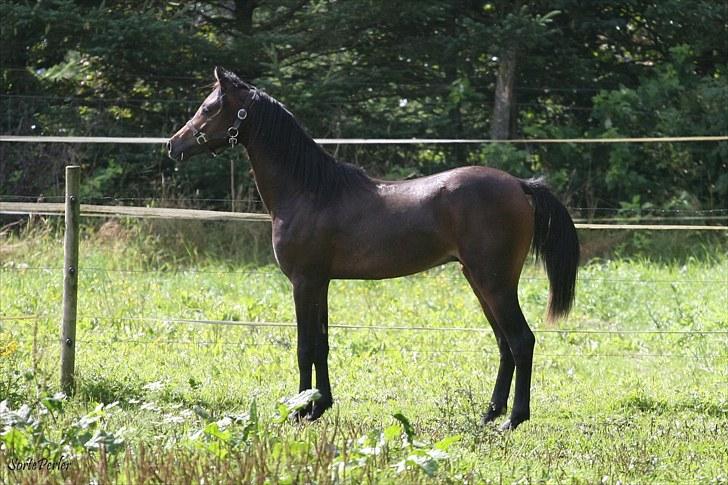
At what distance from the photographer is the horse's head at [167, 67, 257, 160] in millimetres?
6070

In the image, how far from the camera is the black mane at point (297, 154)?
6055 mm

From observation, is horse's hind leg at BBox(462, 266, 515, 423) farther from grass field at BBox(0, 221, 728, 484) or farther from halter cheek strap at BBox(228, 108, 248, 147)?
halter cheek strap at BBox(228, 108, 248, 147)

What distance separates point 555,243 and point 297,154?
5.59 feet

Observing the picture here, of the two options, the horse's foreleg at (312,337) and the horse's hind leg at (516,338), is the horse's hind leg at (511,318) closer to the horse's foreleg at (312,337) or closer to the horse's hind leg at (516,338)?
the horse's hind leg at (516,338)

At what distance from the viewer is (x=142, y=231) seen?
40.0ft

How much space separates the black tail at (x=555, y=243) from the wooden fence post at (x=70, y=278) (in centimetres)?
296

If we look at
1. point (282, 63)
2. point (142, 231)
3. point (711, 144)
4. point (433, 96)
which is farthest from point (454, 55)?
point (142, 231)

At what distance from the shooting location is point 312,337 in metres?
6.06

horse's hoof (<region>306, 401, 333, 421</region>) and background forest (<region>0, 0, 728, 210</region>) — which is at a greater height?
background forest (<region>0, 0, 728, 210</region>)

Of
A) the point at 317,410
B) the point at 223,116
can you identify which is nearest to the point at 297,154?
the point at 223,116

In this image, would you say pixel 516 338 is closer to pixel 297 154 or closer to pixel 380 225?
pixel 380 225

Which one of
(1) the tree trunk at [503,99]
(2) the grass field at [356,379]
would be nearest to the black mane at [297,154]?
(2) the grass field at [356,379]

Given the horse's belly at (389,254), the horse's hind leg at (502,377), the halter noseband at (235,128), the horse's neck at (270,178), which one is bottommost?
the horse's hind leg at (502,377)

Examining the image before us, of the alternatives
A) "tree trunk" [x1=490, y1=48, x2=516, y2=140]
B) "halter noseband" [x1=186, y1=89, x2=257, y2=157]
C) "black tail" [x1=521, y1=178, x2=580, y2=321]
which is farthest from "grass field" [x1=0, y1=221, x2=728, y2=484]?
"tree trunk" [x1=490, y1=48, x2=516, y2=140]
